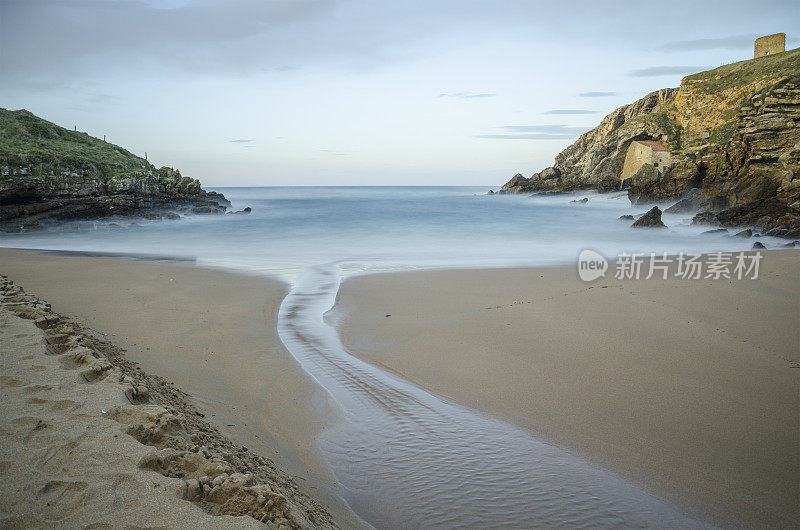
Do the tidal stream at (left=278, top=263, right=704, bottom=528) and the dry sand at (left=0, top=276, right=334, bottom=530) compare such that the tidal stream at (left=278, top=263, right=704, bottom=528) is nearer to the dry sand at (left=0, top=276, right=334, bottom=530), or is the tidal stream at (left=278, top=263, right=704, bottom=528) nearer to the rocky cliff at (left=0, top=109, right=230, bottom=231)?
the dry sand at (left=0, top=276, right=334, bottom=530)

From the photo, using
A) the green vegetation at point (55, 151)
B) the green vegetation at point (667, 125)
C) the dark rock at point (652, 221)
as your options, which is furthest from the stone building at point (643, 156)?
the green vegetation at point (55, 151)

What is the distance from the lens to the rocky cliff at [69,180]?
67.4 feet

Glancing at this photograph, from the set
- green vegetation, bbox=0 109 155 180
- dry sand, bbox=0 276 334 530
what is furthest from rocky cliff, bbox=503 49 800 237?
green vegetation, bbox=0 109 155 180

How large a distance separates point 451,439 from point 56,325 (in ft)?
11.7

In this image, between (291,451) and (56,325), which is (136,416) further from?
(56,325)

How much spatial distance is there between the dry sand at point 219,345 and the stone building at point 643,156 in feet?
136

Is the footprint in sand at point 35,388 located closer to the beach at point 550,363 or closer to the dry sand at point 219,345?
the beach at point 550,363

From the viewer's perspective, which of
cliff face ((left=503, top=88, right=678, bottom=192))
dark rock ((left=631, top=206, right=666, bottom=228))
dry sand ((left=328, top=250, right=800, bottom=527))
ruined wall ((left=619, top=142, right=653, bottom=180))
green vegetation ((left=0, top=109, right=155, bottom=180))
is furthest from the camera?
cliff face ((left=503, top=88, right=678, bottom=192))

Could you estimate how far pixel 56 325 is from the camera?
4039mm

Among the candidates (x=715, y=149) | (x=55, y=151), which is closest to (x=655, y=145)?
(x=715, y=149)

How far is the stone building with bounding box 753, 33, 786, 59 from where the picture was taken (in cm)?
4228

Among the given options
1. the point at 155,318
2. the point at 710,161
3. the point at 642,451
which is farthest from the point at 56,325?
the point at 710,161

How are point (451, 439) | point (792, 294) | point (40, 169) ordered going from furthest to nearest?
1. point (40, 169)
2. point (792, 294)
3. point (451, 439)

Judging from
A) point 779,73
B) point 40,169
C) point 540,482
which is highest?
point 779,73
